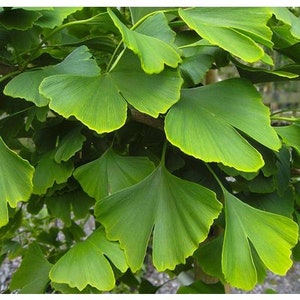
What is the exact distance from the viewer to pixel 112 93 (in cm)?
37

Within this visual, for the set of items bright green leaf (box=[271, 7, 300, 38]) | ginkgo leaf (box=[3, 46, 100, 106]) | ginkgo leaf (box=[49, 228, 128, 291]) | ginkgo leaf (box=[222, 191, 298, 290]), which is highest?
bright green leaf (box=[271, 7, 300, 38])

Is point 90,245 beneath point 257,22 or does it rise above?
beneath

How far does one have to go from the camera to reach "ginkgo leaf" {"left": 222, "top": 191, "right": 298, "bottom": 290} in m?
0.40

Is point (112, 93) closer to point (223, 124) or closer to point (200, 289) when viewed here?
point (223, 124)

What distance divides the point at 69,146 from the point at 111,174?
56mm

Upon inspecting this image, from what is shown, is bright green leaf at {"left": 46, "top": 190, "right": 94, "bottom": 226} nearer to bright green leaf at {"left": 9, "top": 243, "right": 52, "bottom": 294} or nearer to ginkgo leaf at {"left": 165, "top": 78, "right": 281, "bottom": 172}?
bright green leaf at {"left": 9, "top": 243, "right": 52, "bottom": 294}

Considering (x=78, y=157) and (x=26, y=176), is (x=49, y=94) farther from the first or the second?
(x=78, y=157)

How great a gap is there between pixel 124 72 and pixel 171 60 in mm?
46

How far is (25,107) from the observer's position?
54 cm

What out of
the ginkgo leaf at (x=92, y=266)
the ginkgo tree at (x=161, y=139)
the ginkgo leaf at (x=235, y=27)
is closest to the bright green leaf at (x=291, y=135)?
the ginkgo tree at (x=161, y=139)

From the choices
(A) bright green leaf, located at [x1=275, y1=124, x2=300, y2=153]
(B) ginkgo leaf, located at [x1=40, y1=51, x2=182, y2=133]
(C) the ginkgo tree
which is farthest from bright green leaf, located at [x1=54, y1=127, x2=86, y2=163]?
(A) bright green leaf, located at [x1=275, y1=124, x2=300, y2=153]

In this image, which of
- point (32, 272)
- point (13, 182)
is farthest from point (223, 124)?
point (32, 272)

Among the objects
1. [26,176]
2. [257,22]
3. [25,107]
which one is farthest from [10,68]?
[257,22]

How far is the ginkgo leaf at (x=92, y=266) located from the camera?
0.44 metres
